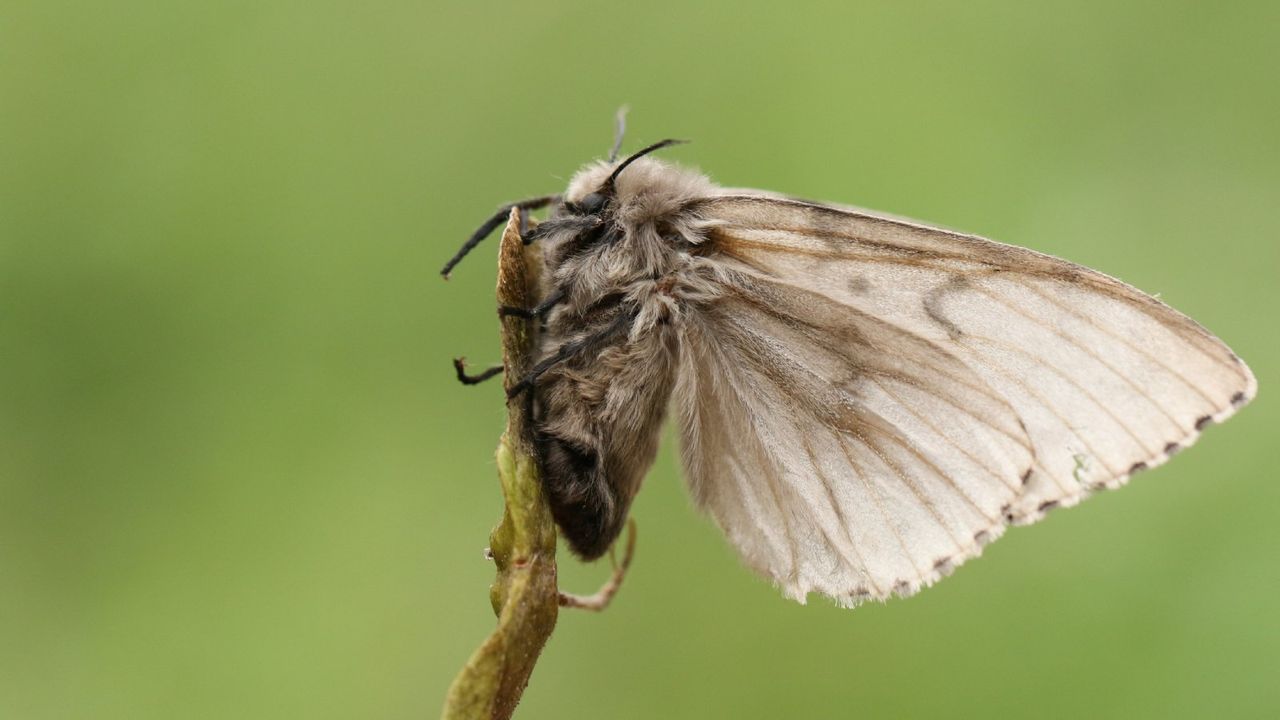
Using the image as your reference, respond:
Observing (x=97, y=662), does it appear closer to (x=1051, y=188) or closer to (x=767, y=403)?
(x=767, y=403)

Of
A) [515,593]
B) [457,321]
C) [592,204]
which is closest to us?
[515,593]

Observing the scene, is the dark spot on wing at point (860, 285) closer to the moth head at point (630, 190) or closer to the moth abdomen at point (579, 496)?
the moth head at point (630, 190)

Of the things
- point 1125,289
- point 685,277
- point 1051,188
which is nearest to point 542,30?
point 1051,188

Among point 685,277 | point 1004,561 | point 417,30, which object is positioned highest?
point 417,30

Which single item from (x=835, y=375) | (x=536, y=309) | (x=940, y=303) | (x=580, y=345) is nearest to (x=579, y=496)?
(x=580, y=345)

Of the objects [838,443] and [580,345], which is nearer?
[580,345]

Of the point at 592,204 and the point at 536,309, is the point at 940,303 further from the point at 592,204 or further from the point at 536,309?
the point at 536,309
